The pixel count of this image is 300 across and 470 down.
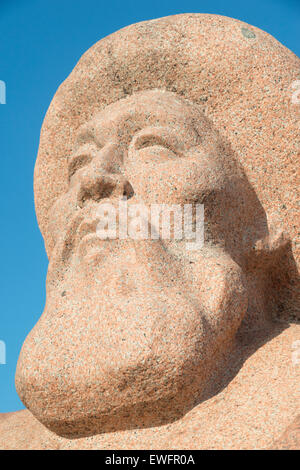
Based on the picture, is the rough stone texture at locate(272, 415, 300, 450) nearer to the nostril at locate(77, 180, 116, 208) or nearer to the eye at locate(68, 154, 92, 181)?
the nostril at locate(77, 180, 116, 208)

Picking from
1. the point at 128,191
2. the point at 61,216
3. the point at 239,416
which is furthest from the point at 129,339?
the point at 61,216

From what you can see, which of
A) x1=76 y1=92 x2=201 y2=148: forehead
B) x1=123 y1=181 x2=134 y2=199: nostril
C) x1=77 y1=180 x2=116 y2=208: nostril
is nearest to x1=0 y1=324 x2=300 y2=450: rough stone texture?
x1=123 y1=181 x2=134 y2=199: nostril

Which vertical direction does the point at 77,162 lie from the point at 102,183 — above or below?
above

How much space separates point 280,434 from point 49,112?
10.2ft

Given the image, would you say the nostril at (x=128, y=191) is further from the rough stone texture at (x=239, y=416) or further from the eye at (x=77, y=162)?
the rough stone texture at (x=239, y=416)

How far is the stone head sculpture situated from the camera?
289 cm

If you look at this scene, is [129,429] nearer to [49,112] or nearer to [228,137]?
[228,137]

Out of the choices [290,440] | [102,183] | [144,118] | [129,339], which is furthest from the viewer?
[144,118]

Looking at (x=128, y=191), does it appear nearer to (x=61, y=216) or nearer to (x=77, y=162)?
(x=61, y=216)

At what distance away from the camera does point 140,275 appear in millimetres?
3129

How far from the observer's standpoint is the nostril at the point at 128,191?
3.51m

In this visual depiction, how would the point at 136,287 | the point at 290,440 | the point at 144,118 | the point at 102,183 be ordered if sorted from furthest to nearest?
the point at 144,118 → the point at 102,183 → the point at 136,287 → the point at 290,440

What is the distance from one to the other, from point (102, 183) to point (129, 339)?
3.54 feet
